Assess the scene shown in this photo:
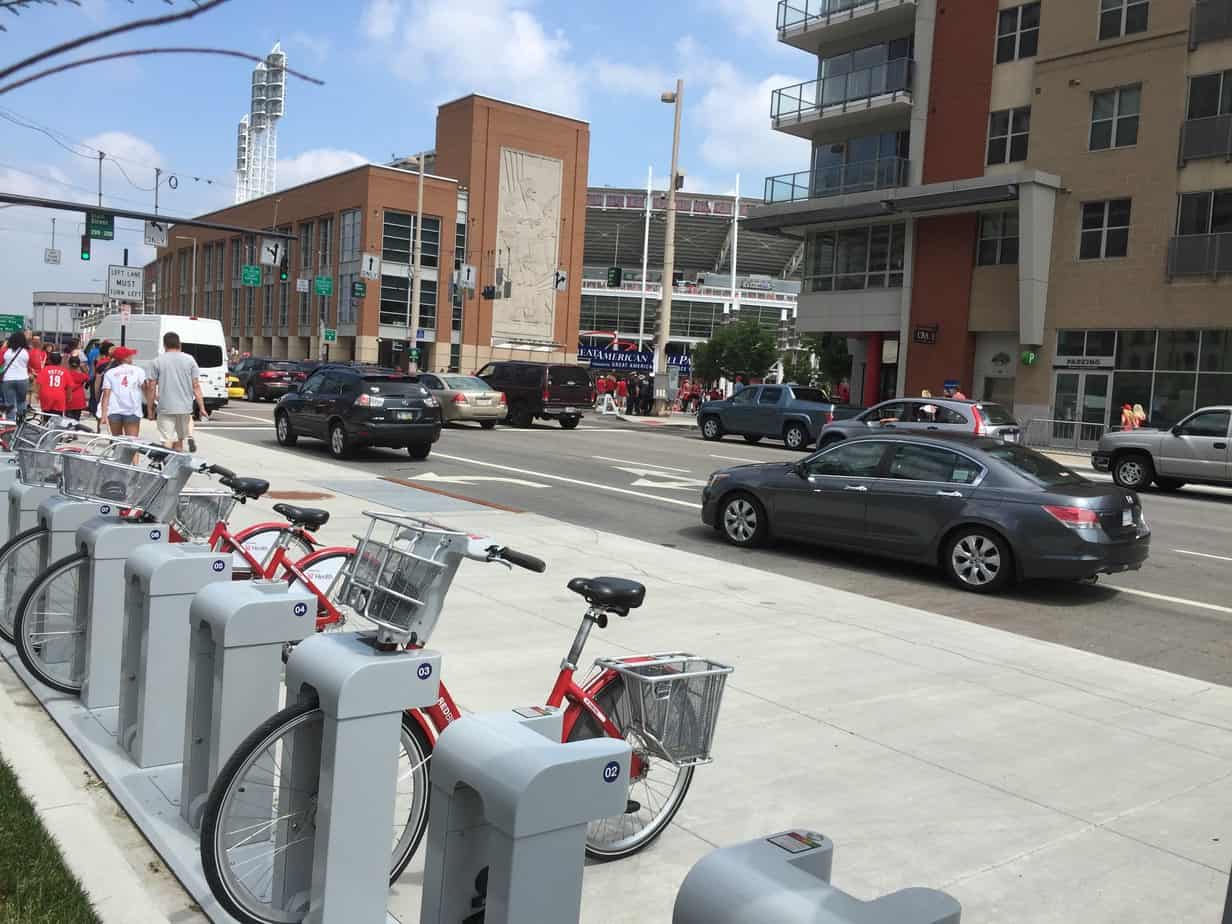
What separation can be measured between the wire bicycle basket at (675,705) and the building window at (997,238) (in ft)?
106

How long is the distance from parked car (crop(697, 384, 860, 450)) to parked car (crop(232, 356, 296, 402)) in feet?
58.7

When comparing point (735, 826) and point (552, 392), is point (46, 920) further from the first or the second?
point (552, 392)

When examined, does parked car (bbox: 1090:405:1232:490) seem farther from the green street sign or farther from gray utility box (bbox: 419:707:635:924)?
the green street sign

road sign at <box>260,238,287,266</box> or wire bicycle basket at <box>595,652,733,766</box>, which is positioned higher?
road sign at <box>260,238,287,266</box>

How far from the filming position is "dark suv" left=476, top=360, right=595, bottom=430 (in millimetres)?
30266

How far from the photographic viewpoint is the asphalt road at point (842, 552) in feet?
28.6

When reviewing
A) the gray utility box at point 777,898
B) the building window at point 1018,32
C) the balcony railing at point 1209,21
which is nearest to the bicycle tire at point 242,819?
the gray utility box at point 777,898

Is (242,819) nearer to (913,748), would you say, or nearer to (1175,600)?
(913,748)

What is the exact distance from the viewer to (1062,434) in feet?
104

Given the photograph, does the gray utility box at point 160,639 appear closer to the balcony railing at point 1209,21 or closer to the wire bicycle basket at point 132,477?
the wire bicycle basket at point 132,477

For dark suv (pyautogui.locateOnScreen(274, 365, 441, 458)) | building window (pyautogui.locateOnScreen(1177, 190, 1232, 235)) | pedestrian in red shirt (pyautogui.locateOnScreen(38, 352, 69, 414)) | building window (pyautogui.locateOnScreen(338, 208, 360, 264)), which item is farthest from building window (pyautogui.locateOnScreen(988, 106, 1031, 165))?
building window (pyautogui.locateOnScreen(338, 208, 360, 264))

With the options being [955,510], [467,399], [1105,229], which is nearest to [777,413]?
[467,399]

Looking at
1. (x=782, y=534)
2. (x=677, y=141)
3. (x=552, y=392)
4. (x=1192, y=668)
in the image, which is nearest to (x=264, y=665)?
(x=1192, y=668)

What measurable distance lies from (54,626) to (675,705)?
11.3 ft
